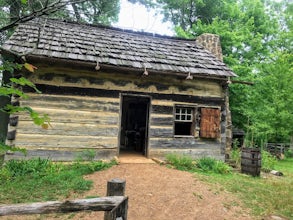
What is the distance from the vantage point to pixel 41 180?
22.7 ft

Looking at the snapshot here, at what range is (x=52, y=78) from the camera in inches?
342

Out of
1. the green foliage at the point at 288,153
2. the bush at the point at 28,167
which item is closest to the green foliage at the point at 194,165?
the bush at the point at 28,167

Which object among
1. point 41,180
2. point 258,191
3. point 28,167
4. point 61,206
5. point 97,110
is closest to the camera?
point 61,206

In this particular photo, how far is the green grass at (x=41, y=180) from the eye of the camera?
5.98 meters

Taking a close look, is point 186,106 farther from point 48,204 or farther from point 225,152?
point 48,204

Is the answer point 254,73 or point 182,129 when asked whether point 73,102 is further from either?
point 254,73

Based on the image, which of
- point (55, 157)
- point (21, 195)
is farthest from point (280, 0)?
point (21, 195)

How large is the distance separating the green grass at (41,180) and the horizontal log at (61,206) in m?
3.50

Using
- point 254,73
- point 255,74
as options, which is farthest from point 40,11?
point 254,73

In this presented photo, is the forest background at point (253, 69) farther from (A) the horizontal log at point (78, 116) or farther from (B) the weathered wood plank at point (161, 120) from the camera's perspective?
(B) the weathered wood plank at point (161, 120)

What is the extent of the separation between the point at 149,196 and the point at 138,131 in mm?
7398

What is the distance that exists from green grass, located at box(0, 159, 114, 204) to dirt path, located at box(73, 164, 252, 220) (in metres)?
0.39

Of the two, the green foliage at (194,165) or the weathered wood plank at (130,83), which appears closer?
the weathered wood plank at (130,83)

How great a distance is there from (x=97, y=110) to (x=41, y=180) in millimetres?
3106
